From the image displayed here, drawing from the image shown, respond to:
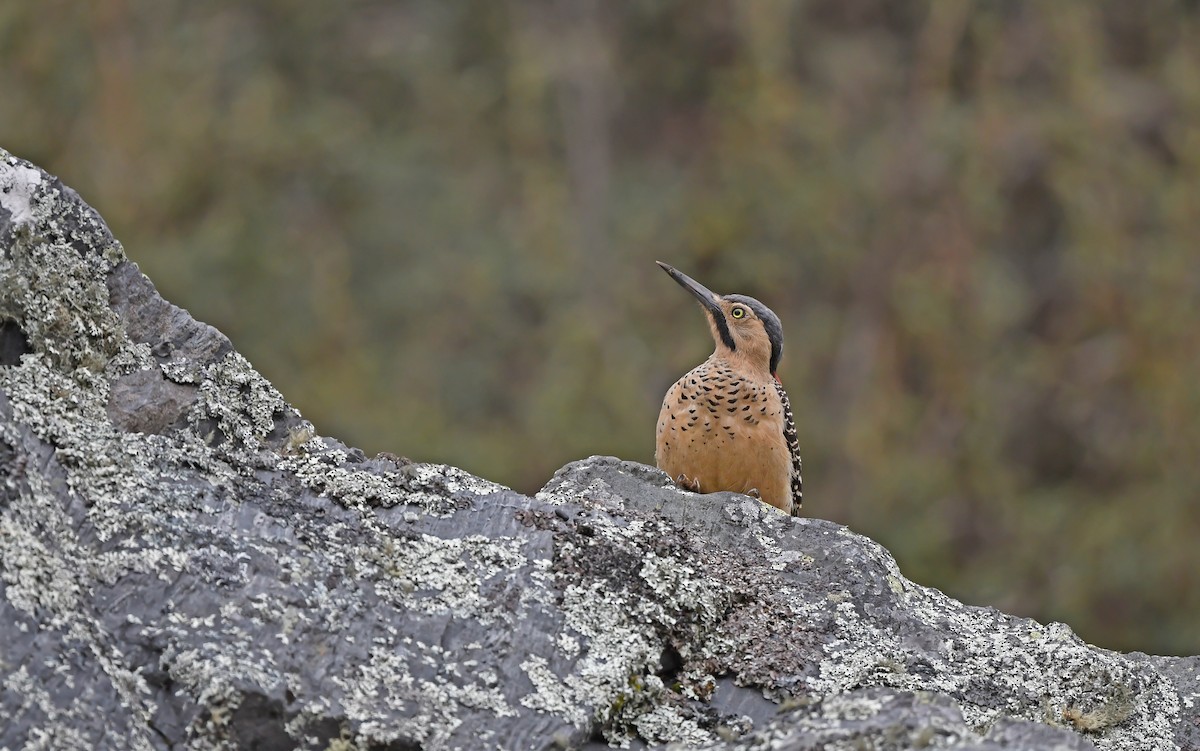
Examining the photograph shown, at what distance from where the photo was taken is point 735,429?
567 centimetres

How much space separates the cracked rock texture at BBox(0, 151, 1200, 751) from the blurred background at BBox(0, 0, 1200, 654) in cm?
703

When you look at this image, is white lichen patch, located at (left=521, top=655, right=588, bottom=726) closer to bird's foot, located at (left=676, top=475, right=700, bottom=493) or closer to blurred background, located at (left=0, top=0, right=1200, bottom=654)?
bird's foot, located at (left=676, top=475, right=700, bottom=493)

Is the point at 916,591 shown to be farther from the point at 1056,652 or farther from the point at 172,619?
the point at 172,619

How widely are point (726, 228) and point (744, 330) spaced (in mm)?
6424

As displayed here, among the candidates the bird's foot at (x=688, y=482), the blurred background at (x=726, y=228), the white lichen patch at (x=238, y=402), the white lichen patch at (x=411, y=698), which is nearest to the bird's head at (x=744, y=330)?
the bird's foot at (x=688, y=482)

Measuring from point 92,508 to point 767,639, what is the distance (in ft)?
4.89

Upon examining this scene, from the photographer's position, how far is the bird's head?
20.2 ft

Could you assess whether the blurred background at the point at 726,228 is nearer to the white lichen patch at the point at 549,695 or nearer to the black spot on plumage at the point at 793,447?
the black spot on plumage at the point at 793,447

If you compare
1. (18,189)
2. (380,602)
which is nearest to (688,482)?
(380,602)

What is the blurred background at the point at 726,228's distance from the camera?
36.3ft

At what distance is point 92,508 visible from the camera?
2828mm

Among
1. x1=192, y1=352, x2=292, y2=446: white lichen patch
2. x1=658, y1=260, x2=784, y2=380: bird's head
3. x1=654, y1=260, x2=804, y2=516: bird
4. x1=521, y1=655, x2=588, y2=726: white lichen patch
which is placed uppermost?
x1=658, y1=260, x2=784, y2=380: bird's head

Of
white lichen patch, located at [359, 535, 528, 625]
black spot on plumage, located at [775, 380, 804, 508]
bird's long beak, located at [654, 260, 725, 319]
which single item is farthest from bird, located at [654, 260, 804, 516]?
white lichen patch, located at [359, 535, 528, 625]

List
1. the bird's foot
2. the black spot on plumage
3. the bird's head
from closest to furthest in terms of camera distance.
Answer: the bird's foot
the black spot on plumage
the bird's head
